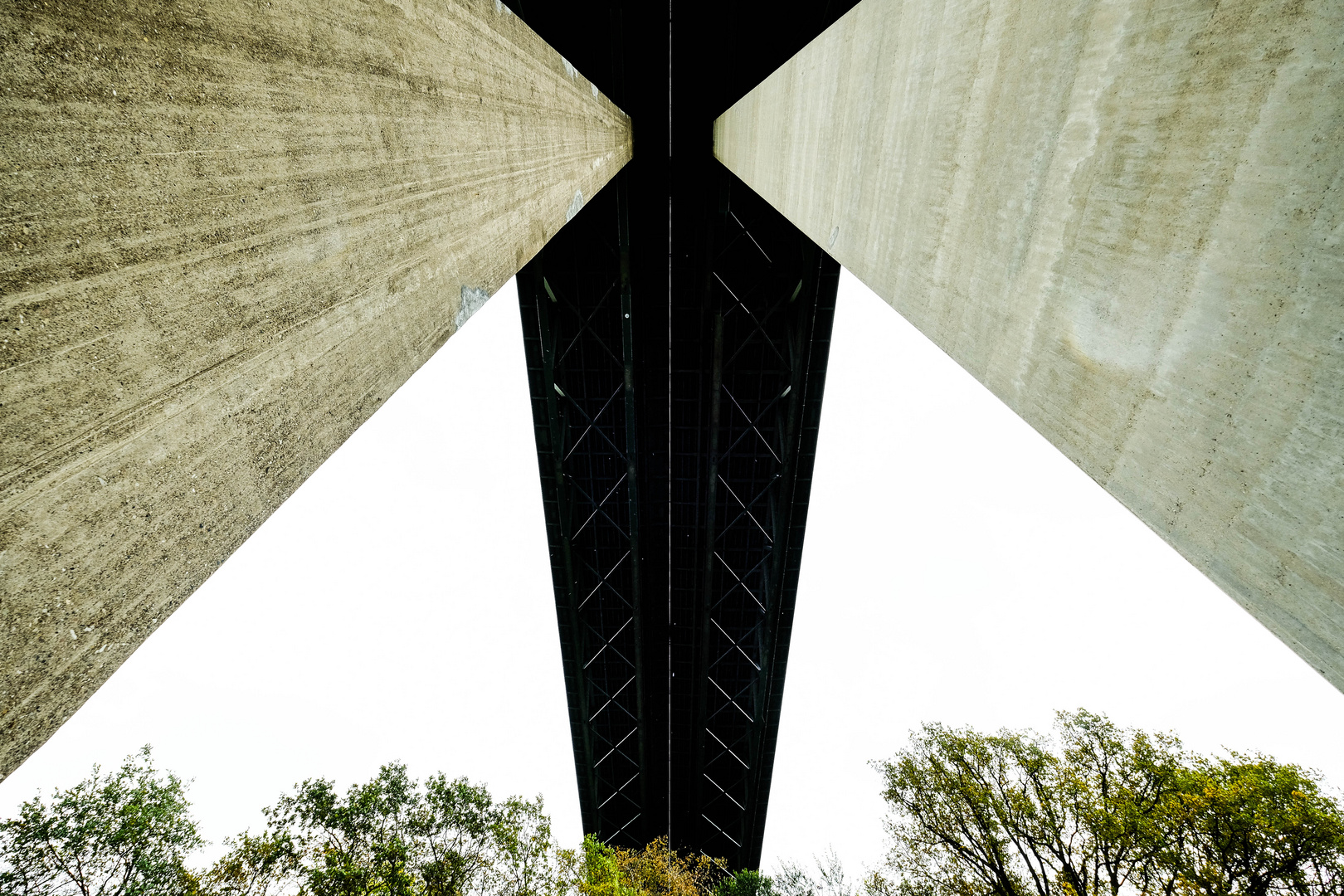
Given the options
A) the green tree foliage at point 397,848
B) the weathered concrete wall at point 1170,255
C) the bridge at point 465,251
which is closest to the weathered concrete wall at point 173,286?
the bridge at point 465,251

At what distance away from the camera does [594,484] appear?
542 inches

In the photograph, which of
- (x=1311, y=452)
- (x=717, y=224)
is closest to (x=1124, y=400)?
(x=1311, y=452)

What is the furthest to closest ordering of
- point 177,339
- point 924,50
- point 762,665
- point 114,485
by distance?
point 762,665 → point 924,50 → point 177,339 → point 114,485

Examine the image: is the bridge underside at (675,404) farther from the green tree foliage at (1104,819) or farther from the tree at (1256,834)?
the tree at (1256,834)

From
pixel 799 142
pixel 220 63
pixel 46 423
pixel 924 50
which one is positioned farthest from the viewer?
pixel 799 142

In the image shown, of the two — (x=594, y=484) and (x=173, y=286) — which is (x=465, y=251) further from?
(x=594, y=484)

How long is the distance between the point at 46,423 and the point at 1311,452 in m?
2.71

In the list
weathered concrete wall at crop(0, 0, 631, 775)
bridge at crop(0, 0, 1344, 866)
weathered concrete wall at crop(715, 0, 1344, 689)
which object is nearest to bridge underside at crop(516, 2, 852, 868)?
bridge at crop(0, 0, 1344, 866)

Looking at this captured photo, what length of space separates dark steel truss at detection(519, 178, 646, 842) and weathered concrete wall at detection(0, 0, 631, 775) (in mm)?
9368

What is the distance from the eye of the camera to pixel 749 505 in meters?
13.8

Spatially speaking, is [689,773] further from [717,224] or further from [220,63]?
[220,63]

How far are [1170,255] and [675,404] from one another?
11.4 meters

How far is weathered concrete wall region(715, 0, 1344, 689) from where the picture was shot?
115cm

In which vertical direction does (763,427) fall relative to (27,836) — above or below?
above
